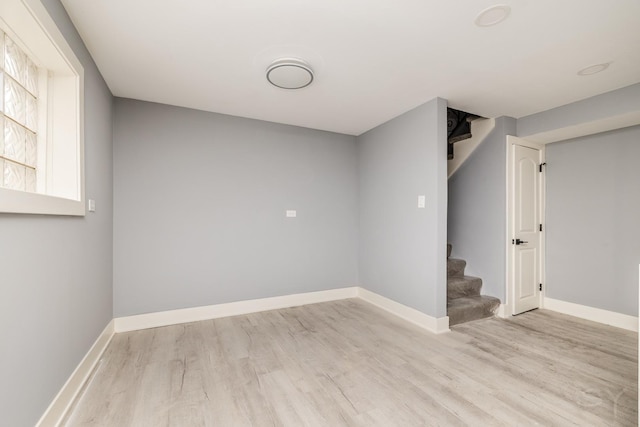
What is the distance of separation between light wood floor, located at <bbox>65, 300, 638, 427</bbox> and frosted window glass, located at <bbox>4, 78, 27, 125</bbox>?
71.9 inches

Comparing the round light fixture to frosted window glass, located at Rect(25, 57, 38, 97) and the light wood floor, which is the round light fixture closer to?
frosted window glass, located at Rect(25, 57, 38, 97)

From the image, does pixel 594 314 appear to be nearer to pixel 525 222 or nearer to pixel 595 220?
pixel 595 220

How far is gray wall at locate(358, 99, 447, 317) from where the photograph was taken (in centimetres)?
296

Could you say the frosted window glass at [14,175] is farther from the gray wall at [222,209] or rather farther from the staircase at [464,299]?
the staircase at [464,299]

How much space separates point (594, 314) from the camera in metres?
3.22

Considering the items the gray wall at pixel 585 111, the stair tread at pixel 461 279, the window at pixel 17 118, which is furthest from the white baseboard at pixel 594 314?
the window at pixel 17 118

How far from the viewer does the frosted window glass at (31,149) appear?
1.66 metres

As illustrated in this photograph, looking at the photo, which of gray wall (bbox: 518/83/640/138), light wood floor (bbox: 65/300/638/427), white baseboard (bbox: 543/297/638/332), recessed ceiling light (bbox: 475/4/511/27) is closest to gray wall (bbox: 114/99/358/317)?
light wood floor (bbox: 65/300/638/427)

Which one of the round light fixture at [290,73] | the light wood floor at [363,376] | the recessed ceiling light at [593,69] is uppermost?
the recessed ceiling light at [593,69]

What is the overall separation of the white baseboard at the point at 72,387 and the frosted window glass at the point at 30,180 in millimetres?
1244

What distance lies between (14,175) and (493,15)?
3.04 metres

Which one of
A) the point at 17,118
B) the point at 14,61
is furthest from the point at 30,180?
the point at 14,61

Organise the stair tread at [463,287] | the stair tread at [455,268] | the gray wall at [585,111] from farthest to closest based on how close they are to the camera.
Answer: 1. the stair tread at [455,268]
2. the stair tread at [463,287]
3. the gray wall at [585,111]

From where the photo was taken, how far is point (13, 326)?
123 cm
